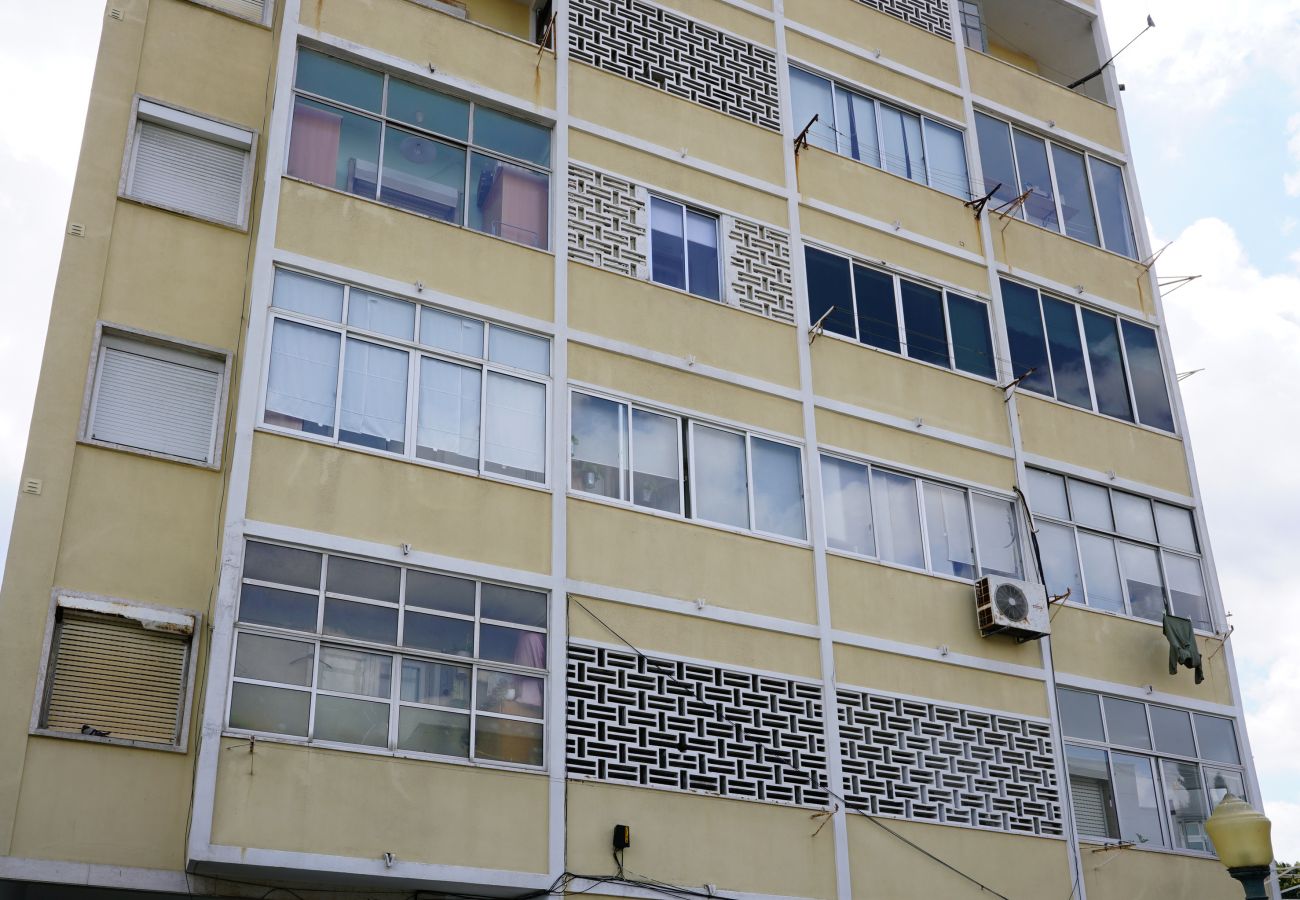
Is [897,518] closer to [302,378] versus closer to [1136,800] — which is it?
[1136,800]

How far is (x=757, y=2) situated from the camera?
20375mm

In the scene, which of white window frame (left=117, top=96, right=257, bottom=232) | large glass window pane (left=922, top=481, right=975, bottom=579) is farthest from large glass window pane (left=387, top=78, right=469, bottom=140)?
large glass window pane (left=922, top=481, right=975, bottom=579)

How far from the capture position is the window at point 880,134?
803 inches

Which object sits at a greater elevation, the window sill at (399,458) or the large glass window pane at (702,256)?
the large glass window pane at (702,256)

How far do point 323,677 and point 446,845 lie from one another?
6.35ft

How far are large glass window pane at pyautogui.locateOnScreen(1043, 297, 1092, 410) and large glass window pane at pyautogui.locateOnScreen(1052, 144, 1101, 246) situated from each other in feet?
5.20

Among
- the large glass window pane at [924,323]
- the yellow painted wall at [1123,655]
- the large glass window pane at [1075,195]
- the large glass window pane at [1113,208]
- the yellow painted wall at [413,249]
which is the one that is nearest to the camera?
the yellow painted wall at [413,249]

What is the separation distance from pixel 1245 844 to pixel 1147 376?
35.7 feet

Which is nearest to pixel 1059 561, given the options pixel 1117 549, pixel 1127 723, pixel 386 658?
pixel 1117 549

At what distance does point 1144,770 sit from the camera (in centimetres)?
1850

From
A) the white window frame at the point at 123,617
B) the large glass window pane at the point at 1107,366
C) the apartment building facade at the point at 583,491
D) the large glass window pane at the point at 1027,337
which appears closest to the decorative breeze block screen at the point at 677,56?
the apartment building facade at the point at 583,491

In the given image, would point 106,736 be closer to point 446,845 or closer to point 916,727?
point 446,845

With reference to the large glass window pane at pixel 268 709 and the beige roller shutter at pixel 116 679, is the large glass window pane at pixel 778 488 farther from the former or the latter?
the beige roller shutter at pixel 116 679

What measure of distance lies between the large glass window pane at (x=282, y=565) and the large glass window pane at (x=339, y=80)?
5.52 metres
